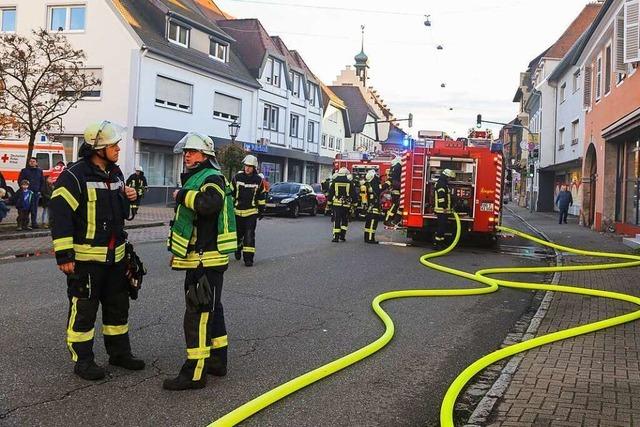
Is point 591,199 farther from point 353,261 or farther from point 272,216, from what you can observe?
point 353,261

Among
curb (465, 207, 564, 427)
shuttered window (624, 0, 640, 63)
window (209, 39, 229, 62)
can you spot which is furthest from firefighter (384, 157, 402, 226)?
window (209, 39, 229, 62)

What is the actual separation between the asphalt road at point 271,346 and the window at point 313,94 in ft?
127

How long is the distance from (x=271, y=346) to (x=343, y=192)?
9.37 meters

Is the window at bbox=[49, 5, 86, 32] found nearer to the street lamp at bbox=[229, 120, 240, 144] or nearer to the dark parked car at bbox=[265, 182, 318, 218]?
the street lamp at bbox=[229, 120, 240, 144]

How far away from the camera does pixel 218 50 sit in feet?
114

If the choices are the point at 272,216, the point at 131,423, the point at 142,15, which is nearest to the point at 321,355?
the point at 131,423

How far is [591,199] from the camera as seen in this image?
22.7m

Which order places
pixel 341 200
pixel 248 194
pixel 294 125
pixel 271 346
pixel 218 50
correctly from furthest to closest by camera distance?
pixel 294 125 < pixel 218 50 < pixel 341 200 < pixel 248 194 < pixel 271 346

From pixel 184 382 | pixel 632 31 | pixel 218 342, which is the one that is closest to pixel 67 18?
pixel 632 31

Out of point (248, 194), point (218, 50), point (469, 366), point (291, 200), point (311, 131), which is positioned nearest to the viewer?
point (469, 366)

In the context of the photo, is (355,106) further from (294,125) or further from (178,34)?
(178,34)

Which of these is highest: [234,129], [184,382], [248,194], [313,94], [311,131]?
[313,94]

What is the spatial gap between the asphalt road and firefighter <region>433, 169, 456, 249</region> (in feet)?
10.7

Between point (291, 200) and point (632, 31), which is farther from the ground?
point (632, 31)
